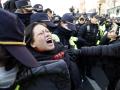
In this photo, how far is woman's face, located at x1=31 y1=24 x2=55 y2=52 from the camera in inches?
112

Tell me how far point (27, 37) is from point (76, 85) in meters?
0.53

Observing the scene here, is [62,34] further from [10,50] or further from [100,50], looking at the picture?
[10,50]

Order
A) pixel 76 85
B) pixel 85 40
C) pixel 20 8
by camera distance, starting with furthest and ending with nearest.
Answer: pixel 85 40
pixel 20 8
pixel 76 85

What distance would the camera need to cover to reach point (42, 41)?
2854 mm

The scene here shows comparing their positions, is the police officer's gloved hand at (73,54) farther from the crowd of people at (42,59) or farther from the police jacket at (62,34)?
the police jacket at (62,34)

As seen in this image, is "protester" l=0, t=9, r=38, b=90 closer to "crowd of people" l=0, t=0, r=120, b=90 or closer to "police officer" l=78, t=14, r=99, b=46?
"crowd of people" l=0, t=0, r=120, b=90

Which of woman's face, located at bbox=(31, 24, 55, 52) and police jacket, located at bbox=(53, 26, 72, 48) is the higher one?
woman's face, located at bbox=(31, 24, 55, 52)

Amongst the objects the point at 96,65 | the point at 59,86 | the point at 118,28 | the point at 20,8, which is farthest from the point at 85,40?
the point at 59,86

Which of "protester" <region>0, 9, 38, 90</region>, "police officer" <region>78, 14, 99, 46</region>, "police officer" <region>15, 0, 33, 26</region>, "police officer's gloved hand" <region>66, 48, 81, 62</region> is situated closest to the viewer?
"protester" <region>0, 9, 38, 90</region>

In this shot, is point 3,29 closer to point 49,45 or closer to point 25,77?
point 25,77

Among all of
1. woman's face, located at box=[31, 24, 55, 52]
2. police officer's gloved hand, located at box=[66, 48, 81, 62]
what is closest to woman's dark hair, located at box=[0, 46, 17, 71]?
woman's face, located at box=[31, 24, 55, 52]

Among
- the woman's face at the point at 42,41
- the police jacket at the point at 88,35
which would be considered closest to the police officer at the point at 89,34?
the police jacket at the point at 88,35

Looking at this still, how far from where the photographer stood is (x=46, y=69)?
190 cm

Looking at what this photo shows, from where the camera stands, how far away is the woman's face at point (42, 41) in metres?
2.84
